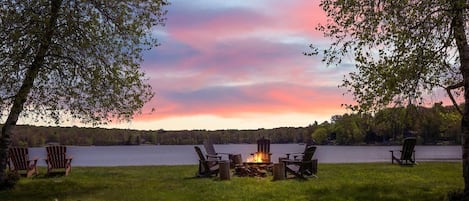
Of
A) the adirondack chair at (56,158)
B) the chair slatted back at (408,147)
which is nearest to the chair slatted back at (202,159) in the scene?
the adirondack chair at (56,158)

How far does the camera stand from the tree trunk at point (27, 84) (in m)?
13.3

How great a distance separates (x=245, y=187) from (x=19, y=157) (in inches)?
295

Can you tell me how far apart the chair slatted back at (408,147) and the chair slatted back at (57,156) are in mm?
12577

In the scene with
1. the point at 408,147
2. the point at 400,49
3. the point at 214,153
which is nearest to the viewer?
the point at 400,49

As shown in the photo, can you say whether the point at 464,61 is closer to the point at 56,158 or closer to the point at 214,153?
the point at 214,153

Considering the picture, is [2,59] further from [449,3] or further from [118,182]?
[449,3]

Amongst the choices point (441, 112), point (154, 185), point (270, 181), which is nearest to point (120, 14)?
point (154, 185)

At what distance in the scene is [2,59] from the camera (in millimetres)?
12867

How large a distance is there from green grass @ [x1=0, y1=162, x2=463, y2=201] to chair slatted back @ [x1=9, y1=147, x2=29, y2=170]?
515mm

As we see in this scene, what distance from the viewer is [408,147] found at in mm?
19594

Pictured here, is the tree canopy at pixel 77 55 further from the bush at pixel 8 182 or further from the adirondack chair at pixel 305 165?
the adirondack chair at pixel 305 165

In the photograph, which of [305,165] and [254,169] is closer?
[305,165]

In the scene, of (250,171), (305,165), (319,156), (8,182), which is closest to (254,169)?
(250,171)

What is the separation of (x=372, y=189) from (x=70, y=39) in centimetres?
903
